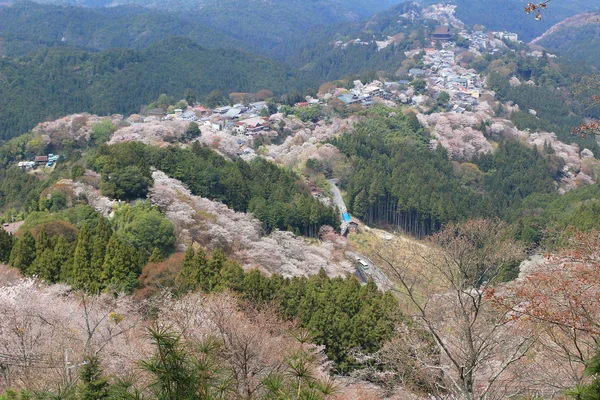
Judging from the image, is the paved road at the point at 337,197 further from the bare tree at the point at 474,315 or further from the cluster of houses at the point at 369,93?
the bare tree at the point at 474,315

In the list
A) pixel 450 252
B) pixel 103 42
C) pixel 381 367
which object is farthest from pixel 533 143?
pixel 103 42

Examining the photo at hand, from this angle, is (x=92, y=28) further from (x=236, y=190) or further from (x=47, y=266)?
(x=47, y=266)

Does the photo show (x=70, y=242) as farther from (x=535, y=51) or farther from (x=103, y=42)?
(x=103, y=42)

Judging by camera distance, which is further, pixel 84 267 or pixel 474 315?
pixel 84 267

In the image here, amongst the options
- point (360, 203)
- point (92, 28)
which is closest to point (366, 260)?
point (360, 203)

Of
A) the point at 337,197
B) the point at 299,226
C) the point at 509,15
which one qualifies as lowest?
the point at 337,197
